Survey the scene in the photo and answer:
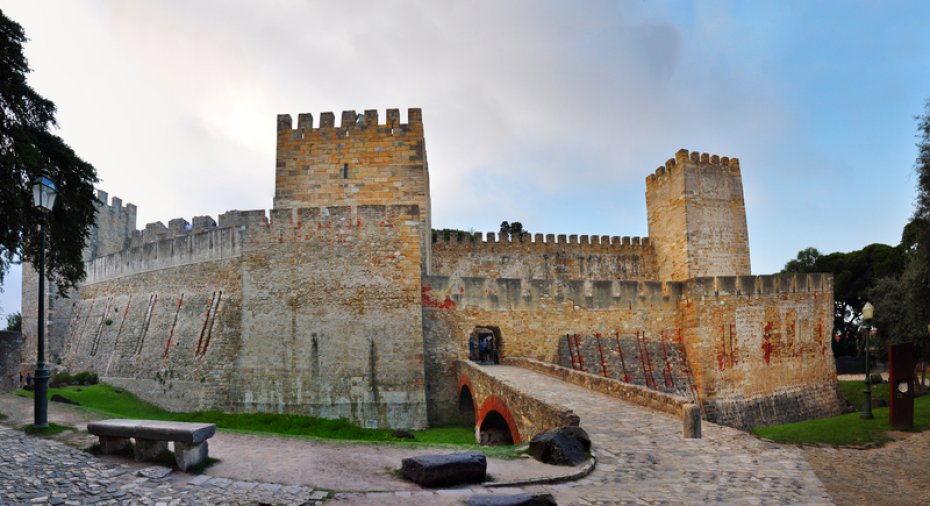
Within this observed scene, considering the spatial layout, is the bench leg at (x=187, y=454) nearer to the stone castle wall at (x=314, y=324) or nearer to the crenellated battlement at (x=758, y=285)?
the stone castle wall at (x=314, y=324)

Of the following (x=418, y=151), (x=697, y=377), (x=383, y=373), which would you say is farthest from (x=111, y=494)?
(x=697, y=377)

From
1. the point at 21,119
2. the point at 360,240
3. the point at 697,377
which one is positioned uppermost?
the point at 21,119

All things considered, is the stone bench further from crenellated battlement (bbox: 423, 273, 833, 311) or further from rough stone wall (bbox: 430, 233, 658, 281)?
rough stone wall (bbox: 430, 233, 658, 281)

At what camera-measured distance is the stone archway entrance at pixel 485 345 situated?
21.6m

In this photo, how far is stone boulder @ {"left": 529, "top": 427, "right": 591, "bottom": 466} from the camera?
845 cm

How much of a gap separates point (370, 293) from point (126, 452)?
10601 millimetres

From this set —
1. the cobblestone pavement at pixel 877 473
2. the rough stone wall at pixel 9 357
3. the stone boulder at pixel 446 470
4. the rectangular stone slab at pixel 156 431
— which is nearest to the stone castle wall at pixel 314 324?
the rough stone wall at pixel 9 357

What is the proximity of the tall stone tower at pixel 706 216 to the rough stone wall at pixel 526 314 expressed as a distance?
6.95m

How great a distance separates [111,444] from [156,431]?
117 centimetres

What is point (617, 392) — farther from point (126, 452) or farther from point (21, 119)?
point (21, 119)

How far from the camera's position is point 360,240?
19.1m

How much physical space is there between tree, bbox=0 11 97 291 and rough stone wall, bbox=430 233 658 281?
20821 mm

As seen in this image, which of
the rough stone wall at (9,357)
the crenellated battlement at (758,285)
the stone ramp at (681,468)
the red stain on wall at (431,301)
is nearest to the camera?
the stone ramp at (681,468)

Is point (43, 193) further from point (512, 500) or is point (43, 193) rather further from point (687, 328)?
point (687, 328)
